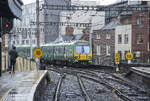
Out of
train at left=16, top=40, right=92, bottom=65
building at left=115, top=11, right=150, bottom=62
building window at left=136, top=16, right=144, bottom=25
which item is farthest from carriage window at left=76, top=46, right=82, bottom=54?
building window at left=136, top=16, right=144, bottom=25

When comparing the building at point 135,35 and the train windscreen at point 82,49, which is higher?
the building at point 135,35

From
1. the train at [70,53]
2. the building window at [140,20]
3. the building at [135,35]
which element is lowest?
the train at [70,53]

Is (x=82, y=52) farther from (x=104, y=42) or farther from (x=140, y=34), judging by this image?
(x=140, y=34)

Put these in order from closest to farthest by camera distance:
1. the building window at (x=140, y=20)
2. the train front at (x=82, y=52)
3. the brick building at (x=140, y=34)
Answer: the train front at (x=82, y=52) < the brick building at (x=140, y=34) < the building window at (x=140, y=20)

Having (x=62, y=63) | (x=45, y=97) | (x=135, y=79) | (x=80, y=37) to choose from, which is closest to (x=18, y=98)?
(x=45, y=97)

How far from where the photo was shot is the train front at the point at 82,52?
2927 cm

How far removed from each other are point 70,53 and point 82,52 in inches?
54.9

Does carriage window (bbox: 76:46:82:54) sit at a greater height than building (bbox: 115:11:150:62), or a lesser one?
lesser

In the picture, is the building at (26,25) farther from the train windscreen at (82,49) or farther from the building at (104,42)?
the building at (104,42)

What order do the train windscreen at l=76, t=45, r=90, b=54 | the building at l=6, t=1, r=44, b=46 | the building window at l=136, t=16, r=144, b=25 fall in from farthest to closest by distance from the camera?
the building window at l=136, t=16, r=144, b=25, the building at l=6, t=1, r=44, b=46, the train windscreen at l=76, t=45, r=90, b=54

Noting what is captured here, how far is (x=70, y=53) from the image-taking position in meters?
30.2

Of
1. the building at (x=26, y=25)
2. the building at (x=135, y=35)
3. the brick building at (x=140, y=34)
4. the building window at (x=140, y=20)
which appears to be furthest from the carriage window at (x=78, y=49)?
the building window at (x=140, y=20)

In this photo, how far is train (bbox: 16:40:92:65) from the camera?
1154 inches

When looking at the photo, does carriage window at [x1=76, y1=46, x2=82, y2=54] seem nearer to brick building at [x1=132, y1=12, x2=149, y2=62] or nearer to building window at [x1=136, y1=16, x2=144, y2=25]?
brick building at [x1=132, y1=12, x2=149, y2=62]
